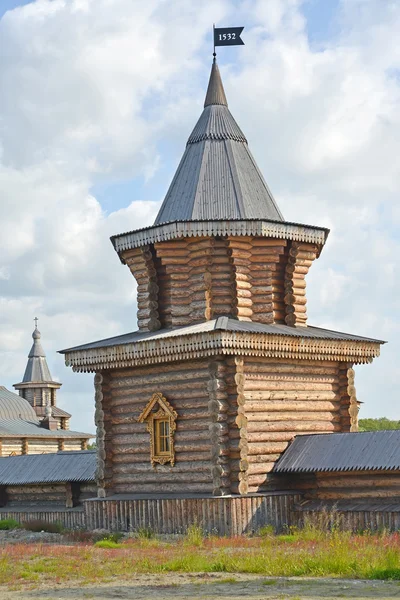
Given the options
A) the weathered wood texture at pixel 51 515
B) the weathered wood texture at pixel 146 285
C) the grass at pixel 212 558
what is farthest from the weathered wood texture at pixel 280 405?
the weathered wood texture at pixel 51 515

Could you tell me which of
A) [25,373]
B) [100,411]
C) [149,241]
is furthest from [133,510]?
[25,373]

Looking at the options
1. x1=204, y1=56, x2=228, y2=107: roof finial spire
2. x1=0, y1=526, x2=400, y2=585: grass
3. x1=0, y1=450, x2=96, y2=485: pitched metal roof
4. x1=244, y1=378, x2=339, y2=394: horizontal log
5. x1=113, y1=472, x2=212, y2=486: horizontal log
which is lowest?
x1=0, y1=526, x2=400, y2=585: grass

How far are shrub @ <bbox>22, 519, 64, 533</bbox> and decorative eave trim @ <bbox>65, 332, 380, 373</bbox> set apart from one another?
13.7 feet

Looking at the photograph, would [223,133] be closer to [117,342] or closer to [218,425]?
[117,342]

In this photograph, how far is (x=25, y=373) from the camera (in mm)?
71000

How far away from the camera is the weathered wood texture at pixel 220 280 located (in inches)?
932

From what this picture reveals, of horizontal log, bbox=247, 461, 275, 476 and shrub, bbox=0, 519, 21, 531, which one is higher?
horizontal log, bbox=247, 461, 275, 476

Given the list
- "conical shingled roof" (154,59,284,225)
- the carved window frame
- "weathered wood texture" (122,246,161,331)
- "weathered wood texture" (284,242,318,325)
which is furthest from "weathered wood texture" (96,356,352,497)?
"conical shingled roof" (154,59,284,225)

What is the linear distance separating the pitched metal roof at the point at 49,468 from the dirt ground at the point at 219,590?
12.7m

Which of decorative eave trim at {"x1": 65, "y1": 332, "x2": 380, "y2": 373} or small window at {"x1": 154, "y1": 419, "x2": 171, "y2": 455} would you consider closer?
decorative eave trim at {"x1": 65, "y1": 332, "x2": 380, "y2": 373}

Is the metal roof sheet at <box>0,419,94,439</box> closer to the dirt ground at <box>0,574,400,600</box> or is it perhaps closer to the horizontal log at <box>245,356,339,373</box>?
the horizontal log at <box>245,356,339,373</box>

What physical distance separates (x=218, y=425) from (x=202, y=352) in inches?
65.3

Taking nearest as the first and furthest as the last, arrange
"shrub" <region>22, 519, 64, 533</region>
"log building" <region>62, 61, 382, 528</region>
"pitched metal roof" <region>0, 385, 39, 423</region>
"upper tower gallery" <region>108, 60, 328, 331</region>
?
"log building" <region>62, 61, 382, 528</region> < "upper tower gallery" <region>108, 60, 328, 331</region> < "shrub" <region>22, 519, 64, 533</region> < "pitched metal roof" <region>0, 385, 39, 423</region>

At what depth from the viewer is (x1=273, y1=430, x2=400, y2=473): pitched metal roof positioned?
69.4 ft
